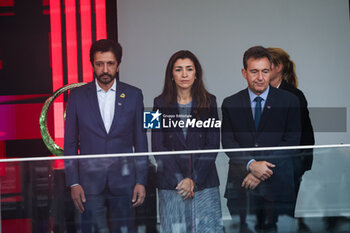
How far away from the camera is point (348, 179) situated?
4.54 meters

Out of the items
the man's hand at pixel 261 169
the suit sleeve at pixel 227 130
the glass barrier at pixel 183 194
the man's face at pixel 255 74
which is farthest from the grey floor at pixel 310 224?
the man's face at pixel 255 74

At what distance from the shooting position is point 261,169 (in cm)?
446

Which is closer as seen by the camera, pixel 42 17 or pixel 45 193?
pixel 45 193

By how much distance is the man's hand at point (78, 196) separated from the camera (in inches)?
170

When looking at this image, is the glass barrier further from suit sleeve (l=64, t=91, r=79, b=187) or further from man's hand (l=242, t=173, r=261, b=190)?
suit sleeve (l=64, t=91, r=79, b=187)

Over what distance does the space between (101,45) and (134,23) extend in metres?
0.37

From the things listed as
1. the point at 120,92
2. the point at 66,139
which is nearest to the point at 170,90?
the point at 120,92

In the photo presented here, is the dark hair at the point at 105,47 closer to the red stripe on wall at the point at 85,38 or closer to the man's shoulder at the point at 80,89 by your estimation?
the red stripe on wall at the point at 85,38

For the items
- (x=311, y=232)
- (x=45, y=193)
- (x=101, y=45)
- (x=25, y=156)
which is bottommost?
(x=311, y=232)

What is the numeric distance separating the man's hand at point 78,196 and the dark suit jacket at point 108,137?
6 cm

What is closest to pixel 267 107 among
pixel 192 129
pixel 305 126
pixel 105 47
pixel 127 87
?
pixel 305 126

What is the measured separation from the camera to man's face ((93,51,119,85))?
15.1ft

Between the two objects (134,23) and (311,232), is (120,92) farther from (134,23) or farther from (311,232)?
(311,232)

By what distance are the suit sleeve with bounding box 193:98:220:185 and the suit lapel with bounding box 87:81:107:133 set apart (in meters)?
0.93
